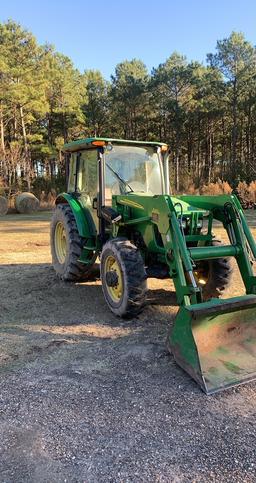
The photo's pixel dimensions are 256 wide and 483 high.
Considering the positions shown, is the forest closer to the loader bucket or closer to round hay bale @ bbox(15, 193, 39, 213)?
round hay bale @ bbox(15, 193, 39, 213)

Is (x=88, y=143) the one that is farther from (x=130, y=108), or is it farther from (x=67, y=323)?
(x=130, y=108)

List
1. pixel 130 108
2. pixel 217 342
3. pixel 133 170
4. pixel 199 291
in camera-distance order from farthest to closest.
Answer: pixel 130 108 → pixel 133 170 → pixel 199 291 → pixel 217 342

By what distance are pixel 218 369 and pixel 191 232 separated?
2007mm

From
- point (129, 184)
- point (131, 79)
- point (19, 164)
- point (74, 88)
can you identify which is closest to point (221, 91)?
point (131, 79)

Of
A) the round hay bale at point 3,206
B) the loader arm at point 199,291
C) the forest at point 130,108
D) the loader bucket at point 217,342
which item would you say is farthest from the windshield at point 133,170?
the forest at point 130,108

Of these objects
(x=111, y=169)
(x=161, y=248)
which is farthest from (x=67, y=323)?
(x=111, y=169)

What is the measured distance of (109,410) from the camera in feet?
10.0

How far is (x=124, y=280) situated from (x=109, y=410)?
6.00 ft

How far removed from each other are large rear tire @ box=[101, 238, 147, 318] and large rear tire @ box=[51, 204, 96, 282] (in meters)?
1.06

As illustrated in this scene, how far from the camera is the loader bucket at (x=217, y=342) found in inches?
131

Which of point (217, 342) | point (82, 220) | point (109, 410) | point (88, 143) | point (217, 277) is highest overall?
point (88, 143)

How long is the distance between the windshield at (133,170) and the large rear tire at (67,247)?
900 mm

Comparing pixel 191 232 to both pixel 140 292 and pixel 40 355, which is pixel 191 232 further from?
pixel 40 355

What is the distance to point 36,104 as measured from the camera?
30.0 meters
